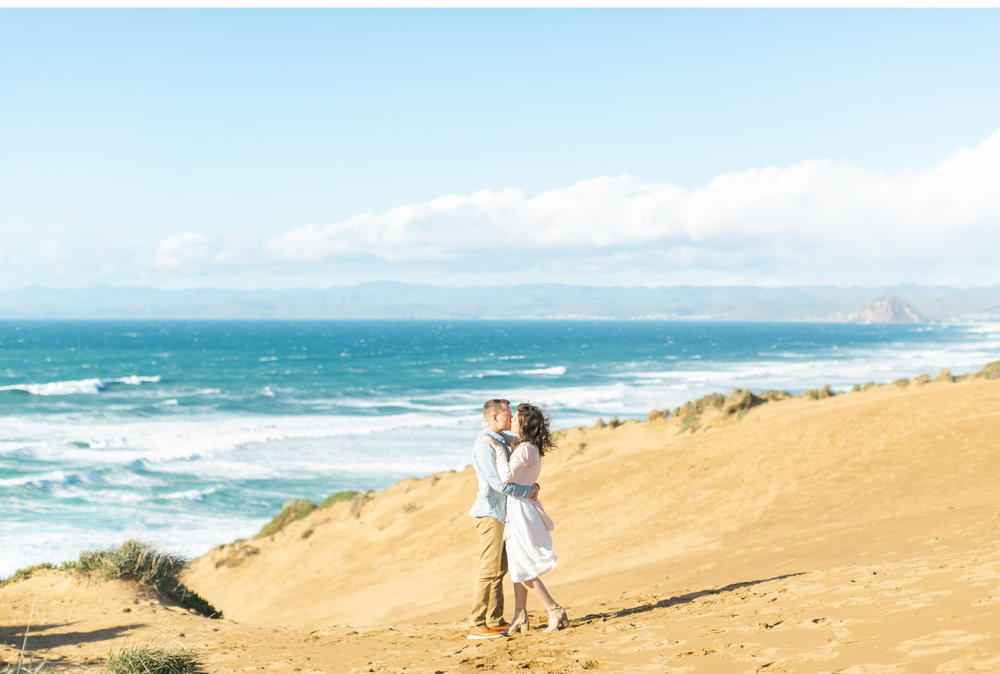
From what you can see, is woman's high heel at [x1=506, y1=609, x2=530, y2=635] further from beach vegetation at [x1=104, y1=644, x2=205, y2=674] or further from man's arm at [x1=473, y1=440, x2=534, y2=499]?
beach vegetation at [x1=104, y1=644, x2=205, y2=674]

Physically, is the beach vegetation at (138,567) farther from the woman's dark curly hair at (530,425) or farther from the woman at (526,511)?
the woman's dark curly hair at (530,425)

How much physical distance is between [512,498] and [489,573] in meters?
0.75

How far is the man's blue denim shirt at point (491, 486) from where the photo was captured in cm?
611

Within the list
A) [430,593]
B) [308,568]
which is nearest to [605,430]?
[308,568]

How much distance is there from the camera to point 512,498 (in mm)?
6219

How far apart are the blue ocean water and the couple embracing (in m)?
16.7

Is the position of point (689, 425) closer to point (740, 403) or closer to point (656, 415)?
point (740, 403)

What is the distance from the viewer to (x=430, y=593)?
12555 millimetres

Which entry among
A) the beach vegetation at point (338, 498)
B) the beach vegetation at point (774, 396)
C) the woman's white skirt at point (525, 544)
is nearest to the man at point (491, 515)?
the woman's white skirt at point (525, 544)

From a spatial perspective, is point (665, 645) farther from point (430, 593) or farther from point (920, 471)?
point (920, 471)

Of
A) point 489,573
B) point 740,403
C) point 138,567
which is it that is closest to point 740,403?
point 740,403

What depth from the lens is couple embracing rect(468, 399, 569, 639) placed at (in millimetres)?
6109

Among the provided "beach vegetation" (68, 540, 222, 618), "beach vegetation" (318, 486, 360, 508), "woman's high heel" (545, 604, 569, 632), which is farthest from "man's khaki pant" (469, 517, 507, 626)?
"beach vegetation" (318, 486, 360, 508)

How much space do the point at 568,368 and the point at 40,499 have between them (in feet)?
189
